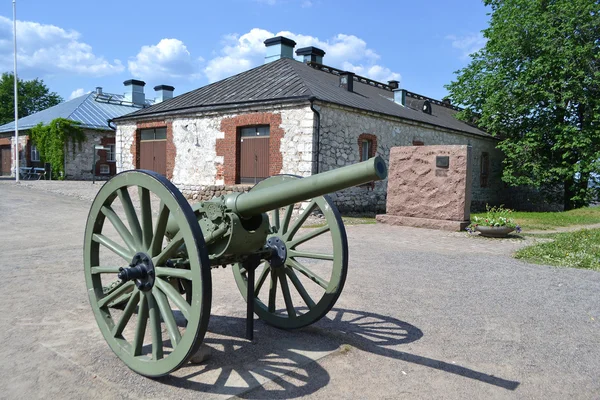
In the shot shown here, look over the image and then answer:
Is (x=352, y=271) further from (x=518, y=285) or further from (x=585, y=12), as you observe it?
(x=585, y=12)

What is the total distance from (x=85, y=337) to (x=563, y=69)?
21038 millimetres

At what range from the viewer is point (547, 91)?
2023cm

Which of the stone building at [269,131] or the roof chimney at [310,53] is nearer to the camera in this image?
the stone building at [269,131]

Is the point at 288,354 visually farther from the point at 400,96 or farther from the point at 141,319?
the point at 400,96

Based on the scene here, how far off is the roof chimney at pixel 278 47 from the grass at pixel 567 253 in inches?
522

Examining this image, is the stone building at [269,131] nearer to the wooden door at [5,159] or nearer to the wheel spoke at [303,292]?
the wheel spoke at [303,292]

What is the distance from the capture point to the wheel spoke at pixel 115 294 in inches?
125

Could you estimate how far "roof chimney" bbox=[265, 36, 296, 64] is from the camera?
63.5ft

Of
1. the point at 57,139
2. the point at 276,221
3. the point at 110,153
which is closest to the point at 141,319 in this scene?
the point at 276,221

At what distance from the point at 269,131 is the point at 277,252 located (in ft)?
37.0

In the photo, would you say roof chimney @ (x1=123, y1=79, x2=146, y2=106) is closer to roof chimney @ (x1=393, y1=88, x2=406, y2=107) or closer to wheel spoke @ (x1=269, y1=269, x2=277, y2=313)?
roof chimney @ (x1=393, y1=88, x2=406, y2=107)

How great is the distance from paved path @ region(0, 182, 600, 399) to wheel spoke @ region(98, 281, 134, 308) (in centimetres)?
38

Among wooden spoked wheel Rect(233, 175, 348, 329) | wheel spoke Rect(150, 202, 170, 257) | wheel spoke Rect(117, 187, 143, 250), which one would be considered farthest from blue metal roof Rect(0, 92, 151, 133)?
wheel spoke Rect(150, 202, 170, 257)

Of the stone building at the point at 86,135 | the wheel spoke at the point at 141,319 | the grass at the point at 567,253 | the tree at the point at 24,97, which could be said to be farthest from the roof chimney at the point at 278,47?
the tree at the point at 24,97
